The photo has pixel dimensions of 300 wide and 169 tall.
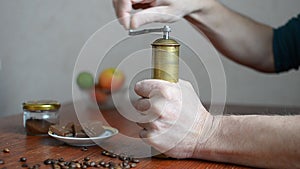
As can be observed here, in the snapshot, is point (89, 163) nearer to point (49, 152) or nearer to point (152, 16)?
point (49, 152)

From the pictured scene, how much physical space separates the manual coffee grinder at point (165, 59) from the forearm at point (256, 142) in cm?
10

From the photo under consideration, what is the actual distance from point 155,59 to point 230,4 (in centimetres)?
125

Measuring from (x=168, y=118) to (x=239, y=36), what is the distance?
77 centimetres

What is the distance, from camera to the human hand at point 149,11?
2.87ft

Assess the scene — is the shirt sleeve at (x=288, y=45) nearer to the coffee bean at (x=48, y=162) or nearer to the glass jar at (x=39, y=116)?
the glass jar at (x=39, y=116)

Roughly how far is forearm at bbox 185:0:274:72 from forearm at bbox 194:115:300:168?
0.67 m

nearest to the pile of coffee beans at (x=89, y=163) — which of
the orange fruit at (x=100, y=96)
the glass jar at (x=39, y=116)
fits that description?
the glass jar at (x=39, y=116)

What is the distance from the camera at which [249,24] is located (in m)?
1.52

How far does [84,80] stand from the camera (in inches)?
64.8

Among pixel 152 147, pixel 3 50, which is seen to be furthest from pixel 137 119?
pixel 3 50

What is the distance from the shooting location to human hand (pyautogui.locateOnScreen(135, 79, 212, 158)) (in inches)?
32.1

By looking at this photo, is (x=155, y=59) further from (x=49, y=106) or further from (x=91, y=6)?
(x=91, y=6)

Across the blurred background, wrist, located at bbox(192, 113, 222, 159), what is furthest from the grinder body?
the blurred background

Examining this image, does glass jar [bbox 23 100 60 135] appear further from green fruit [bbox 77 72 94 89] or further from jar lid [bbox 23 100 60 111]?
green fruit [bbox 77 72 94 89]
